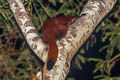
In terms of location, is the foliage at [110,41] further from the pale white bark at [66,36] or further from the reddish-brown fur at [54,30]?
the pale white bark at [66,36]

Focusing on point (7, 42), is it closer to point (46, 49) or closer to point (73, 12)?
point (73, 12)

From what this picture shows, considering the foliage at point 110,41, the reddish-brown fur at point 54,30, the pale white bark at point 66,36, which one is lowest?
the foliage at point 110,41

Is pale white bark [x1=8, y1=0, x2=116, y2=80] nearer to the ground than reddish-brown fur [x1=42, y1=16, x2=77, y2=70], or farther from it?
farther from it

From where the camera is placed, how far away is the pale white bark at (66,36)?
6.41 feet

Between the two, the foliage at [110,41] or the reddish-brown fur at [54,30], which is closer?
the reddish-brown fur at [54,30]

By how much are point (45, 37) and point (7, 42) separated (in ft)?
4.85

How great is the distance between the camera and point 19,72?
3895 millimetres

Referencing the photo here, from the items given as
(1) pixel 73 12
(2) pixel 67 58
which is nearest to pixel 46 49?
(2) pixel 67 58

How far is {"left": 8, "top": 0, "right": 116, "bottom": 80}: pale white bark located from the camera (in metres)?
1.95

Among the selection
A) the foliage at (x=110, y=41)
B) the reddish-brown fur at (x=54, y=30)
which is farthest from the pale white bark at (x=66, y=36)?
the foliage at (x=110, y=41)

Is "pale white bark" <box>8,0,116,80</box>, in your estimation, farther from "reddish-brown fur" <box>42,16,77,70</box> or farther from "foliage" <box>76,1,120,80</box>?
"foliage" <box>76,1,120,80</box>

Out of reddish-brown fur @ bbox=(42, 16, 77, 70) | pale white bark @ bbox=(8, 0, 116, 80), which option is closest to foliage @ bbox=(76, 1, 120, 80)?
reddish-brown fur @ bbox=(42, 16, 77, 70)

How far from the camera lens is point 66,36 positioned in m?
2.20

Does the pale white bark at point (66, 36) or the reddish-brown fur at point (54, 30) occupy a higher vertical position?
the pale white bark at point (66, 36)
